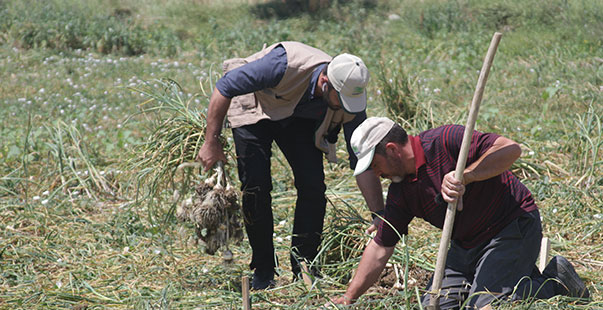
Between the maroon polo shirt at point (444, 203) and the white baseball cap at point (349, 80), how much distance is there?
399 mm

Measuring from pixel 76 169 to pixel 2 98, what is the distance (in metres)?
2.77

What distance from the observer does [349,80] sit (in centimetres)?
283

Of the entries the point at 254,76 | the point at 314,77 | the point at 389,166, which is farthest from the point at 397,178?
the point at 254,76

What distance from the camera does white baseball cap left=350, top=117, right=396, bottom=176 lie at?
2432mm

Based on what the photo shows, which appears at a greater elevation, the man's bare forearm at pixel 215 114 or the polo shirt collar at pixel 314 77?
the polo shirt collar at pixel 314 77

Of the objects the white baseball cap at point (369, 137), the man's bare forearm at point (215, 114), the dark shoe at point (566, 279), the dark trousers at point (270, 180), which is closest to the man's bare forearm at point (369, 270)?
the white baseball cap at point (369, 137)

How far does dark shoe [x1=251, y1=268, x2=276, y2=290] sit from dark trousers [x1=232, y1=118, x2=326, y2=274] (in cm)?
3

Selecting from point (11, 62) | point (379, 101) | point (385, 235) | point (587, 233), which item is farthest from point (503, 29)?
point (385, 235)

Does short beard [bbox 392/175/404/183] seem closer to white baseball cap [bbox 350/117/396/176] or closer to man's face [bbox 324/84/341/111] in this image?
white baseball cap [bbox 350/117/396/176]

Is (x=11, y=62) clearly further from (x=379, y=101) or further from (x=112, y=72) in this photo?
(x=379, y=101)

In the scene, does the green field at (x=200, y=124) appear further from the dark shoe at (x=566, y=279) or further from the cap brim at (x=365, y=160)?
the cap brim at (x=365, y=160)

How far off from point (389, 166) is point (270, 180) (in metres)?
0.91

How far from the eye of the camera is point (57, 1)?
1095 centimetres

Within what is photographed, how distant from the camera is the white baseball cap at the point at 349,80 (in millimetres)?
2834
